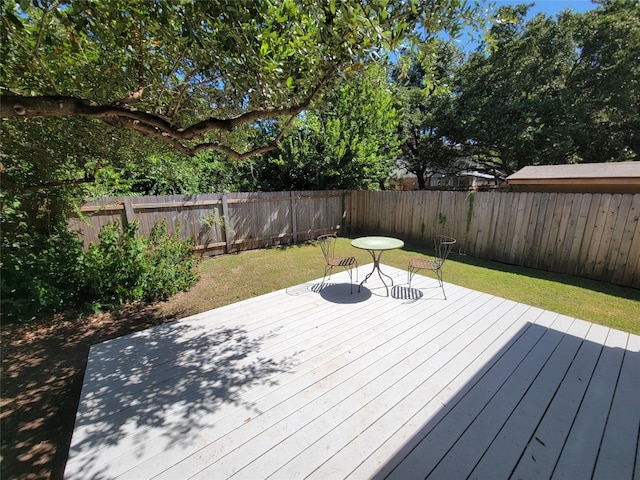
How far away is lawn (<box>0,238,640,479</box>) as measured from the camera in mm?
1953

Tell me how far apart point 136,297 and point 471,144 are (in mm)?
15599

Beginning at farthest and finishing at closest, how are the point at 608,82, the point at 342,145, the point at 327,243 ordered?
the point at 608,82 < the point at 342,145 < the point at 327,243

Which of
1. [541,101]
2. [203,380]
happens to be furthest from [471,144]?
[203,380]

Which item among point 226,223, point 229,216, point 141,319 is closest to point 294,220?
point 229,216

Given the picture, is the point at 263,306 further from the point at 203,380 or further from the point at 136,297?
the point at 136,297

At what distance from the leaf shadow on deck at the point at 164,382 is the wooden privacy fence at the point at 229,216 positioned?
112 inches

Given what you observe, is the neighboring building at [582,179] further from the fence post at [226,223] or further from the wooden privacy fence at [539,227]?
the fence post at [226,223]

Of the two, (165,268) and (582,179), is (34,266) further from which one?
(582,179)

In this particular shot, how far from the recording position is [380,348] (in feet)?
8.79

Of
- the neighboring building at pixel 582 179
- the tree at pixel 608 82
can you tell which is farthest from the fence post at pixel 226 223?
the tree at pixel 608 82

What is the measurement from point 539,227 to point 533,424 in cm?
506

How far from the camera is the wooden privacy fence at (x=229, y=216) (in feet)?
17.1

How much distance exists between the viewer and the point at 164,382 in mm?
2256

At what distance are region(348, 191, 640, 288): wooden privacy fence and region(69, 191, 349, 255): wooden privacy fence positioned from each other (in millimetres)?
2476
